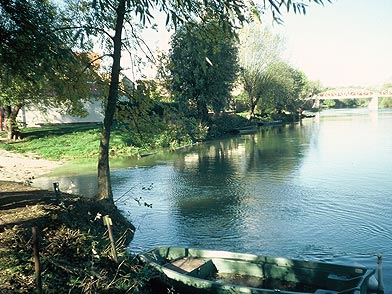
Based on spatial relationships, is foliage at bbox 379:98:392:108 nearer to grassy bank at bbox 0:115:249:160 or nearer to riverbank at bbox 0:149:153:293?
grassy bank at bbox 0:115:249:160

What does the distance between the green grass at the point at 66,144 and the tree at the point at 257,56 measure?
32262mm

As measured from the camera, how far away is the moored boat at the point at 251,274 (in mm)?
7747

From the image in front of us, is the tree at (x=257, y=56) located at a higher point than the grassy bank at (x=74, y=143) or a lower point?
higher

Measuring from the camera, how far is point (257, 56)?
218ft

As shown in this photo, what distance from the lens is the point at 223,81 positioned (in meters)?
47.7

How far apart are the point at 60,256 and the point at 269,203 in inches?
442

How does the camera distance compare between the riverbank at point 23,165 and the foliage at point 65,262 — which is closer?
the foliage at point 65,262

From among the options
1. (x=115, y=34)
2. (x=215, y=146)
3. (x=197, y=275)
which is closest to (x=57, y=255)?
(x=197, y=275)

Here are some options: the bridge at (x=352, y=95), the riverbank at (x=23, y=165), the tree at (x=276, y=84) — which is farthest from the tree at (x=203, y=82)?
the bridge at (x=352, y=95)

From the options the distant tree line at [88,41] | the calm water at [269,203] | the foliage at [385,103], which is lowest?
the calm water at [269,203]

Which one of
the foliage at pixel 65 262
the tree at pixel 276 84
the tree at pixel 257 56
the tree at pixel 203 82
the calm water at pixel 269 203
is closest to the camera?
the foliage at pixel 65 262

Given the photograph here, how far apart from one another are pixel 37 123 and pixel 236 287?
4631 centimetres

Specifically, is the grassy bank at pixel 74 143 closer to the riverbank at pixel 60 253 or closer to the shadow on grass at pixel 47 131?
the shadow on grass at pixel 47 131

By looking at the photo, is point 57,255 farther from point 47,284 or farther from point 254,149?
point 254,149
